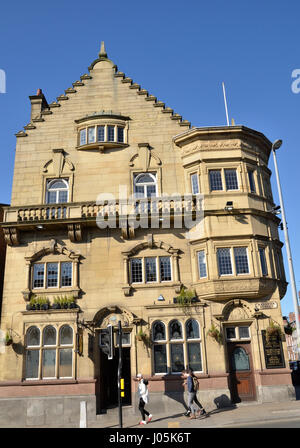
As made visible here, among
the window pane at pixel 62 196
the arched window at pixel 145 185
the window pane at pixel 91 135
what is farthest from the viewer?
the window pane at pixel 91 135

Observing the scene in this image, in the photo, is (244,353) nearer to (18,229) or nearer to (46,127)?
(18,229)

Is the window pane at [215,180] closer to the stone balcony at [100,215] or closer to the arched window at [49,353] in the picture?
the stone balcony at [100,215]

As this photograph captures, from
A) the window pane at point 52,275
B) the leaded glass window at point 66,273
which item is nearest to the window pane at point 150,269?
the leaded glass window at point 66,273

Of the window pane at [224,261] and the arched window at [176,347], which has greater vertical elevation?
the window pane at [224,261]

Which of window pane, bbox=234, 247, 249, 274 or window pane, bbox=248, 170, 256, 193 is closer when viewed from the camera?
window pane, bbox=234, 247, 249, 274

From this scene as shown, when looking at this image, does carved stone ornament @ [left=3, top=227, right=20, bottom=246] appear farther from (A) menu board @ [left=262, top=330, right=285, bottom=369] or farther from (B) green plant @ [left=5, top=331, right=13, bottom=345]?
(A) menu board @ [left=262, top=330, right=285, bottom=369]

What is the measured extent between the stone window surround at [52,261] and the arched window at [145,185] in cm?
509

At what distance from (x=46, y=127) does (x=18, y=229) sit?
7019 millimetres

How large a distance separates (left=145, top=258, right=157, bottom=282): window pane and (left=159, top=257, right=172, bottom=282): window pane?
15.0 inches

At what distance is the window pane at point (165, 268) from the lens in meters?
21.2

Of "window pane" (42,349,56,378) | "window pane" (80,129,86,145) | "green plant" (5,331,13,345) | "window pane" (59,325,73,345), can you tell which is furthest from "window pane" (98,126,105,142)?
"window pane" (42,349,56,378)

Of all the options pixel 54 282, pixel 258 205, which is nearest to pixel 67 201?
pixel 54 282

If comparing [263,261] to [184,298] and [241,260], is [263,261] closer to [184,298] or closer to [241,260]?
[241,260]

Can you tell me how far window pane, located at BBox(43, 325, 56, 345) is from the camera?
800 inches
